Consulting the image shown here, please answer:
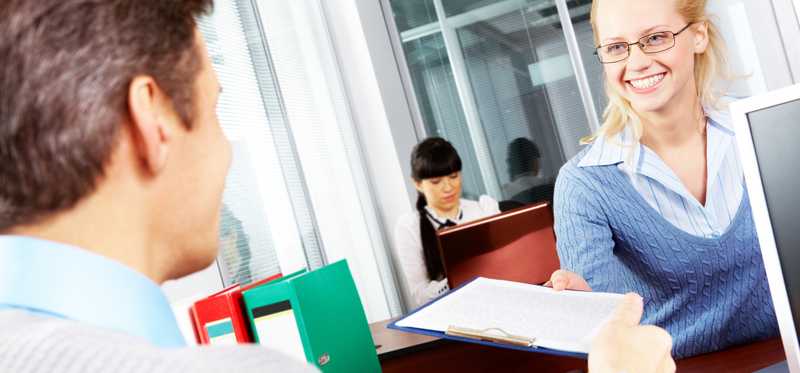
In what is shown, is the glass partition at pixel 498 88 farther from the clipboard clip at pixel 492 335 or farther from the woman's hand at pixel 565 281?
the clipboard clip at pixel 492 335

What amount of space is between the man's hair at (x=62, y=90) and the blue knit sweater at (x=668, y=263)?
136 centimetres

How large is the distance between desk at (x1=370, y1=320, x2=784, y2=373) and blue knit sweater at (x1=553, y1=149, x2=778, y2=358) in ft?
0.51

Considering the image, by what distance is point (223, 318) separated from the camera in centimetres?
148

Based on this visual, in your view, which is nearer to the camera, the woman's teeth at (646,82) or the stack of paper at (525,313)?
the stack of paper at (525,313)

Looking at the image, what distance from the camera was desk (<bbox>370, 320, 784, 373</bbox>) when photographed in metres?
1.32

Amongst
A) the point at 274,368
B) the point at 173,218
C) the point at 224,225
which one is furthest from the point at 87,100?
the point at 224,225

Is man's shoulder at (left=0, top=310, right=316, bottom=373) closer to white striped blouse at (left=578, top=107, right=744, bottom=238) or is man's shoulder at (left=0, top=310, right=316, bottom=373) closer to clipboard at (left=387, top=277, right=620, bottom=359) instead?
clipboard at (left=387, top=277, right=620, bottom=359)

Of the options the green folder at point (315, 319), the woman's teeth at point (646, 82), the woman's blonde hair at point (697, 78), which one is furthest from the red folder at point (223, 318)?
the woman's teeth at point (646, 82)

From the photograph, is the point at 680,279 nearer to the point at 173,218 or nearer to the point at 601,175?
the point at 601,175

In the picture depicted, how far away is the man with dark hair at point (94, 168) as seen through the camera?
444 mm

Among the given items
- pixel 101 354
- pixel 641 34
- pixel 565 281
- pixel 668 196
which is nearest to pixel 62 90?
pixel 101 354

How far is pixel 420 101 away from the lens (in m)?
4.78

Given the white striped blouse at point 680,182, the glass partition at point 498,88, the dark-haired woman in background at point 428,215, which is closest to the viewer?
the white striped blouse at point 680,182

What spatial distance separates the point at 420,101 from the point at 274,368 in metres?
4.43
